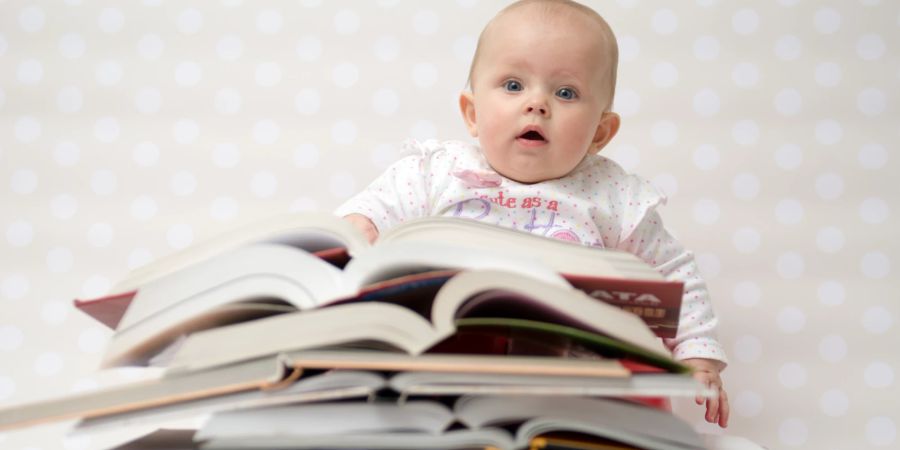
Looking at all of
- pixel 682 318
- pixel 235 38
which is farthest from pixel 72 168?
pixel 682 318

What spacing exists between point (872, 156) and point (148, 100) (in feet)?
4.55

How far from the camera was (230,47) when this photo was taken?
6.20ft

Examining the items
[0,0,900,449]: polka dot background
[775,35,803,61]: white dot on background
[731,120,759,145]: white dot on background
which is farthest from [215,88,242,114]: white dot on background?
[775,35,803,61]: white dot on background

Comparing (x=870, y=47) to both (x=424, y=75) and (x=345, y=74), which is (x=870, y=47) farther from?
(x=345, y=74)

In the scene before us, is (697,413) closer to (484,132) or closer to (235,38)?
(484,132)

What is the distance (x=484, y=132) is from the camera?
1.45m

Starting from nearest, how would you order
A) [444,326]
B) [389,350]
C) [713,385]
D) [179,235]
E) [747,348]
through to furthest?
[444,326], [389,350], [713,385], [747,348], [179,235]

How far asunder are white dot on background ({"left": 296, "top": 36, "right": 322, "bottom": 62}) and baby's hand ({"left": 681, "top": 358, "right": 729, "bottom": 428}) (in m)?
0.97

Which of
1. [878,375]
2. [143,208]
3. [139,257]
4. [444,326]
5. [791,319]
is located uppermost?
[143,208]

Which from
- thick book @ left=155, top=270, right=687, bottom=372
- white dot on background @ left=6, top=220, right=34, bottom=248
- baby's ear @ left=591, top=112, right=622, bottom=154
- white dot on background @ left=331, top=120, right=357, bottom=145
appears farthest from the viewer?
white dot on background @ left=331, top=120, right=357, bottom=145

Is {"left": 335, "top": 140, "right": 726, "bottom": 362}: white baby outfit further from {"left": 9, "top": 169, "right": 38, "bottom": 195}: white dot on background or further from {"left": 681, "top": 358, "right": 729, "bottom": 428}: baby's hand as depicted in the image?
{"left": 9, "top": 169, "right": 38, "bottom": 195}: white dot on background

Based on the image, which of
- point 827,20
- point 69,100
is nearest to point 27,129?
point 69,100

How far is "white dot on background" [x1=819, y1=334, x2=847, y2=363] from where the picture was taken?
1624 millimetres

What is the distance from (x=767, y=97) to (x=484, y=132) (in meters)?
0.68
